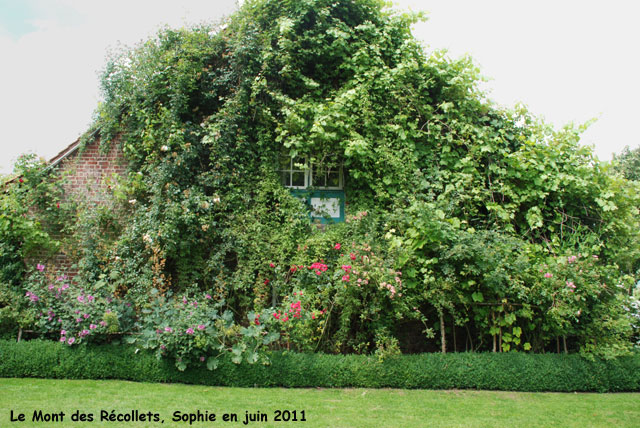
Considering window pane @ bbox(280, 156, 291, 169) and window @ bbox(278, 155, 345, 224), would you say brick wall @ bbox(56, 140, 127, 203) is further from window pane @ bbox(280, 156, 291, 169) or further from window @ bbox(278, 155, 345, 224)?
window @ bbox(278, 155, 345, 224)

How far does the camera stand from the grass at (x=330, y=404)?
435 cm

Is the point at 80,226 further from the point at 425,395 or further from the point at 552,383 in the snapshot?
the point at 552,383

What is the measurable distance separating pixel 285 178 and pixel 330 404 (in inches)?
180

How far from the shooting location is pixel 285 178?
826 cm

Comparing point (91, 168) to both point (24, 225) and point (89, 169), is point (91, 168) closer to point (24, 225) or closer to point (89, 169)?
point (89, 169)

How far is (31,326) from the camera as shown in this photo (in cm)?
657

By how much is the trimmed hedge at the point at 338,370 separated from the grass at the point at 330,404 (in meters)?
0.17

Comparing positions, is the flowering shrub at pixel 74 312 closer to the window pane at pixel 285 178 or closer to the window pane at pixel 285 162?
the window pane at pixel 285 178

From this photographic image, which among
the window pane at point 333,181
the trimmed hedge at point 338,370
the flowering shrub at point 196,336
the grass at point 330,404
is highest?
the window pane at point 333,181

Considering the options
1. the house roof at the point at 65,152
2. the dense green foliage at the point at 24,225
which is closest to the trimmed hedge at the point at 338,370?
the dense green foliage at the point at 24,225

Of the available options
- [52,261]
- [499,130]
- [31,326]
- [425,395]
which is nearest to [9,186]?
[52,261]

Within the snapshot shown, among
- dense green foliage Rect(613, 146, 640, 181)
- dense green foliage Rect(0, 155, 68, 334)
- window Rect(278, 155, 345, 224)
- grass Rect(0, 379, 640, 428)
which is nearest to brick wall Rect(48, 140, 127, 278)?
dense green foliage Rect(0, 155, 68, 334)

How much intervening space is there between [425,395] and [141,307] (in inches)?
182

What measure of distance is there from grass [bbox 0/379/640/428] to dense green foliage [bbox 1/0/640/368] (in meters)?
0.68
